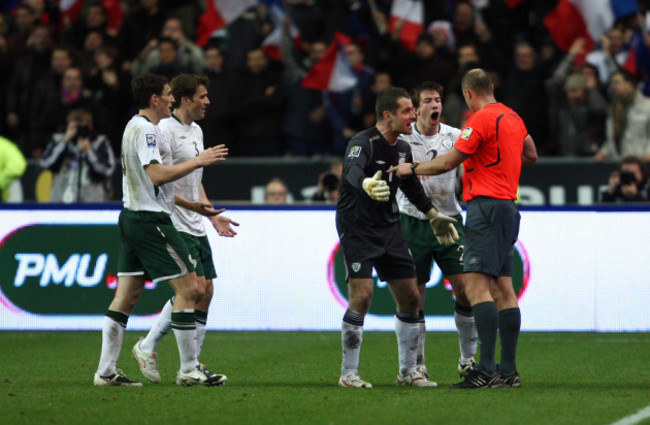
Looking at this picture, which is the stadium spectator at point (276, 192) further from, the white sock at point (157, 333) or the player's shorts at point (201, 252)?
A: the white sock at point (157, 333)

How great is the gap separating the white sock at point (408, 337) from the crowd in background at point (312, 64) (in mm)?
6785

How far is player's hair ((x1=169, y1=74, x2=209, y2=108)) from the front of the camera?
374 inches

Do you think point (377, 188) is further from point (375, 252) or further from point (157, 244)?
point (157, 244)

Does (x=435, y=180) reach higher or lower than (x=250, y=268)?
higher

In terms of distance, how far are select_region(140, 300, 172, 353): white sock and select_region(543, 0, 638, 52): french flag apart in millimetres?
9291

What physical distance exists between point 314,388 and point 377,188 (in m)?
1.66

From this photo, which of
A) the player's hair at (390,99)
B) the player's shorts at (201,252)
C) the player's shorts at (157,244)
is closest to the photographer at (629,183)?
the player's hair at (390,99)

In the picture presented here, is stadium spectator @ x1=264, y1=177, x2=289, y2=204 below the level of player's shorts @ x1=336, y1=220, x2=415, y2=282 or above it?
above

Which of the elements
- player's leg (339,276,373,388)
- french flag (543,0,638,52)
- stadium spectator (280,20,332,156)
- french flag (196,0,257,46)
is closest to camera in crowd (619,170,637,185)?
french flag (543,0,638,52)

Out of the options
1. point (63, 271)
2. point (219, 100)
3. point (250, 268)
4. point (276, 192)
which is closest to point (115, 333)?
point (250, 268)

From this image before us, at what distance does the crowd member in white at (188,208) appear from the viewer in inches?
370

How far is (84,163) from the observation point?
1518 cm

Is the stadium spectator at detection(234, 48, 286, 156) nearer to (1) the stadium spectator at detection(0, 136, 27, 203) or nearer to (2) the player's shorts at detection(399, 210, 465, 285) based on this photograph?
(1) the stadium spectator at detection(0, 136, 27, 203)

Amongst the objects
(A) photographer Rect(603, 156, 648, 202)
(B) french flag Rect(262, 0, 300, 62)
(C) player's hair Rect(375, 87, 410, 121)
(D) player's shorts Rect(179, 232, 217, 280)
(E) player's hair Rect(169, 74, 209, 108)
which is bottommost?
(D) player's shorts Rect(179, 232, 217, 280)
